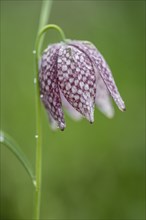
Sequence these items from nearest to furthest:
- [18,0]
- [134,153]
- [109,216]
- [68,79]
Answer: [68,79], [109,216], [134,153], [18,0]

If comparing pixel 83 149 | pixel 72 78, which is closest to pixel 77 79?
pixel 72 78

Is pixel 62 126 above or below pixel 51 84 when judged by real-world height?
below

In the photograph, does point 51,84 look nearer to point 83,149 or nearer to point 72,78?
point 72,78

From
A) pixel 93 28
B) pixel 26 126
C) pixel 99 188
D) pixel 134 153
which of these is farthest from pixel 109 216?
pixel 93 28

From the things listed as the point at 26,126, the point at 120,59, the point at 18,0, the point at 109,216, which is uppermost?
the point at 18,0

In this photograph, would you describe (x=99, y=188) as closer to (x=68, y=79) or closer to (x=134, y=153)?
(x=134, y=153)

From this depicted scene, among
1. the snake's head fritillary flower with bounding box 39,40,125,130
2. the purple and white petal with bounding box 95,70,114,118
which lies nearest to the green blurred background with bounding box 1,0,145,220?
the purple and white petal with bounding box 95,70,114,118

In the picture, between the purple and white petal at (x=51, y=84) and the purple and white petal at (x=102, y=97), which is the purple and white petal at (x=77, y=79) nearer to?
the purple and white petal at (x=51, y=84)
